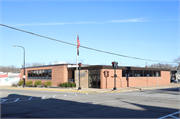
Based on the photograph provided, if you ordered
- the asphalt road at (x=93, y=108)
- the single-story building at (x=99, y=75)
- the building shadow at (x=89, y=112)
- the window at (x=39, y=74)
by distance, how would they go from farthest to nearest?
the window at (x=39, y=74), the single-story building at (x=99, y=75), the asphalt road at (x=93, y=108), the building shadow at (x=89, y=112)

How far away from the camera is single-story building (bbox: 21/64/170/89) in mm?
30516

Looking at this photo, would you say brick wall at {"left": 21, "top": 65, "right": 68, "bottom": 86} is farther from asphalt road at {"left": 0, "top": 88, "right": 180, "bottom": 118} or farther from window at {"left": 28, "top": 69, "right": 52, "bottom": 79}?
asphalt road at {"left": 0, "top": 88, "right": 180, "bottom": 118}

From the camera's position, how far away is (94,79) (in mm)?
31219

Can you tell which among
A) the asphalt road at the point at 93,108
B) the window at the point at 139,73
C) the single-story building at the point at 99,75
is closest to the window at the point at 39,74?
the single-story building at the point at 99,75

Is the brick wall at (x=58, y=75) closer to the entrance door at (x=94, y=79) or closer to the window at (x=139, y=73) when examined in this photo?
the entrance door at (x=94, y=79)

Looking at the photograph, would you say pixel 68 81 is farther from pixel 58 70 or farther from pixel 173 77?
pixel 173 77

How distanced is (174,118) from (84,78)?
942 inches

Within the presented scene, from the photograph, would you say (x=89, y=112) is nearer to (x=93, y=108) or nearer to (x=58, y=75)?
(x=93, y=108)

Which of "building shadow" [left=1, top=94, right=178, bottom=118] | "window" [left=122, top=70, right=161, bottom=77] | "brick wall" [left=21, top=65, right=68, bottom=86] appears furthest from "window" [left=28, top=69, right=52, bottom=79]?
"building shadow" [left=1, top=94, right=178, bottom=118]

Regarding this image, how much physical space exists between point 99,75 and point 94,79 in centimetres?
146

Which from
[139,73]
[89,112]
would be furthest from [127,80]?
[89,112]

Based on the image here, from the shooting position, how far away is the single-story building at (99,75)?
30.5 meters

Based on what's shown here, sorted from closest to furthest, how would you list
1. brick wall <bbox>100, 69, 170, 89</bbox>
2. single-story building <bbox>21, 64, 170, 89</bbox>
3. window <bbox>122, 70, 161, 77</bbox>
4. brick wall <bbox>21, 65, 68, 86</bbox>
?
brick wall <bbox>100, 69, 170, 89</bbox>
single-story building <bbox>21, 64, 170, 89</bbox>
window <bbox>122, 70, 161, 77</bbox>
brick wall <bbox>21, 65, 68, 86</bbox>

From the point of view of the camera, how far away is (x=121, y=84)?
108ft
